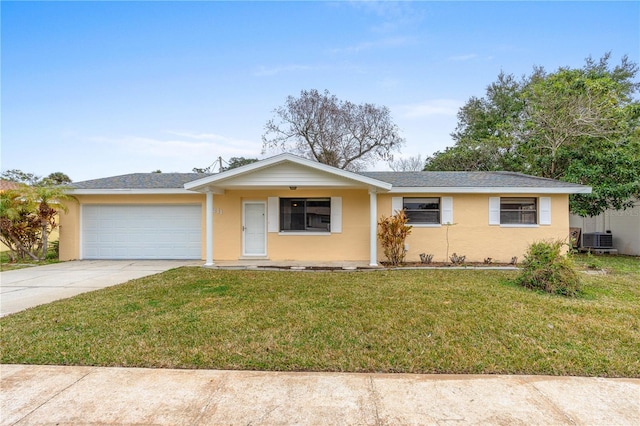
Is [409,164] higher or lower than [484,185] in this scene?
higher

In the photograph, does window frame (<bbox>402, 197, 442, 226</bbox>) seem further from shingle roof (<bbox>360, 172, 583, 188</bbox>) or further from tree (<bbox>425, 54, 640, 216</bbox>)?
tree (<bbox>425, 54, 640, 216</bbox>)

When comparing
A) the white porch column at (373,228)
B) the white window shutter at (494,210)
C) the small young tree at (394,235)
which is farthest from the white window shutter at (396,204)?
the white window shutter at (494,210)

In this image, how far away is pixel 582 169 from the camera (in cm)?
1169

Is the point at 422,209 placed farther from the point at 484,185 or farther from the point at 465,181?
the point at 484,185

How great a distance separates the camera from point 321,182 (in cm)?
920

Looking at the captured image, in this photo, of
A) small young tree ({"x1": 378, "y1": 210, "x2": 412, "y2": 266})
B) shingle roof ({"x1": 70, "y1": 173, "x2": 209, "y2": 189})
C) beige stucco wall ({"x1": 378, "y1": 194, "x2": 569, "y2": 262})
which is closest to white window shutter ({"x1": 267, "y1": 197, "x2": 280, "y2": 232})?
shingle roof ({"x1": 70, "y1": 173, "x2": 209, "y2": 189})

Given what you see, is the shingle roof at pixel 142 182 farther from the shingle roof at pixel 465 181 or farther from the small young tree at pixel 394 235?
the shingle roof at pixel 465 181

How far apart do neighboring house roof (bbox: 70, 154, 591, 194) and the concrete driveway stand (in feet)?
8.12

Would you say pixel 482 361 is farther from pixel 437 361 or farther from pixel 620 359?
pixel 620 359

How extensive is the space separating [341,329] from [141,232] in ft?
31.5

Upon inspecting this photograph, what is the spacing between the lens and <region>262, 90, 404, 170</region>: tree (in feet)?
83.7

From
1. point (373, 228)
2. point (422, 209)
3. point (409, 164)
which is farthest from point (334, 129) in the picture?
point (373, 228)

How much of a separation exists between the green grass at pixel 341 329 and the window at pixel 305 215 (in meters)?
4.13

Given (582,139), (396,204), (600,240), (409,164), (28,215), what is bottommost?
(600,240)
